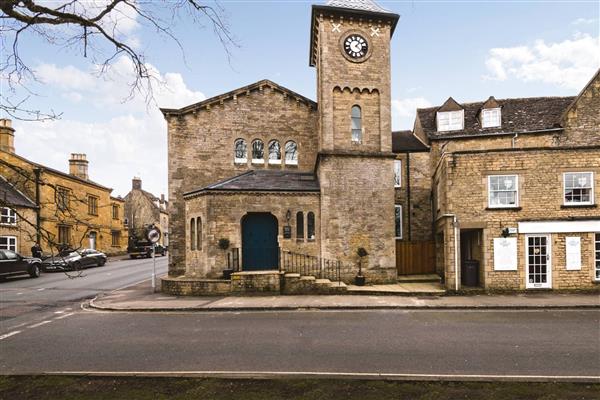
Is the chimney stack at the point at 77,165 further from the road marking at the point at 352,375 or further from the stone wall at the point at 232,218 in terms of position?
the road marking at the point at 352,375

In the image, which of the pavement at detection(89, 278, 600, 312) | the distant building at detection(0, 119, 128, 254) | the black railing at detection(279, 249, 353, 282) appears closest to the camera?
the pavement at detection(89, 278, 600, 312)

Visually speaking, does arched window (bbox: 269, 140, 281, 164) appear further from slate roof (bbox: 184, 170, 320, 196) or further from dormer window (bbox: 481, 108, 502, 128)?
dormer window (bbox: 481, 108, 502, 128)

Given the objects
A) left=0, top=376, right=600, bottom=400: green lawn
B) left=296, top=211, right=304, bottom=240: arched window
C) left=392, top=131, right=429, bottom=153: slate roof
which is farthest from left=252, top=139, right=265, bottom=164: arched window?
left=0, top=376, right=600, bottom=400: green lawn

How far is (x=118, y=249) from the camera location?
43094 millimetres

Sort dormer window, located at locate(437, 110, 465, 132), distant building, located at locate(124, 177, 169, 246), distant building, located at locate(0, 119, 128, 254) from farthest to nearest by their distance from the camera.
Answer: distant building, located at locate(124, 177, 169, 246) → distant building, located at locate(0, 119, 128, 254) → dormer window, located at locate(437, 110, 465, 132)

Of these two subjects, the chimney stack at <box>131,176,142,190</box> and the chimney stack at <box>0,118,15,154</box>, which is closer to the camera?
the chimney stack at <box>0,118,15,154</box>

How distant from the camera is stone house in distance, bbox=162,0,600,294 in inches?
586

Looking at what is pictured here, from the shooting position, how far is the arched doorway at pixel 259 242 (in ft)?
56.1

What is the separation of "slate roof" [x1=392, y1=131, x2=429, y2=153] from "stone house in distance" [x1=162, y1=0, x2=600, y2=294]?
0.42 ft

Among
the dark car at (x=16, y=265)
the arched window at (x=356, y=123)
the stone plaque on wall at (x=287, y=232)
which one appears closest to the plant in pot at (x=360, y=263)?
the stone plaque on wall at (x=287, y=232)

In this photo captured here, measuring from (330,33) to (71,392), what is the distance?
17232 millimetres

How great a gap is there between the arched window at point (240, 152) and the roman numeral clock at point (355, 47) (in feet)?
23.9

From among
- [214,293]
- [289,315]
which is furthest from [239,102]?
[289,315]

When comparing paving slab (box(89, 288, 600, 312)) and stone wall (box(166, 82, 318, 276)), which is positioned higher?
stone wall (box(166, 82, 318, 276))
